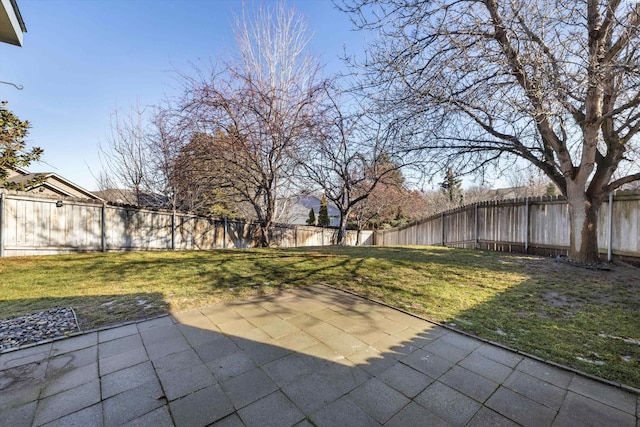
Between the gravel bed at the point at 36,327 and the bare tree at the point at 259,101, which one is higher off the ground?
the bare tree at the point at 259,101

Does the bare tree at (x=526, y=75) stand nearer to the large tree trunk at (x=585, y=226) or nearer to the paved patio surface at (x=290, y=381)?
the large tree trunk at (x=585, y=226)

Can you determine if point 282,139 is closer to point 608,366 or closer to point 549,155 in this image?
point 549,155

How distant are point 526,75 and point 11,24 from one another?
8361 mm

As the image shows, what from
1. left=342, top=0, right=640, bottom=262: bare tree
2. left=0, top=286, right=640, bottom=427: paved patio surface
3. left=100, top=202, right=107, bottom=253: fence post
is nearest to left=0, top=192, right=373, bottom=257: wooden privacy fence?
left=100, top=202, right=107, bottom=253: fence post

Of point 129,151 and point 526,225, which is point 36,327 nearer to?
point 526,225

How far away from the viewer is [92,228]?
24.8ft

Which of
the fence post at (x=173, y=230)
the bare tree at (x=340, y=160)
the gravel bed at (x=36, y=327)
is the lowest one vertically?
the gravel bed at (x=36, y=327)

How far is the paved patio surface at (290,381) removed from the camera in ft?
5.47

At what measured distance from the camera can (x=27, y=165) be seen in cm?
762

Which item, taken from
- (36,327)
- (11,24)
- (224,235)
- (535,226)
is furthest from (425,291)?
(224,235)

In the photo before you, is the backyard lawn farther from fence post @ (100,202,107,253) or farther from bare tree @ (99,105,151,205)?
bare tree @ (99,105,151,205)

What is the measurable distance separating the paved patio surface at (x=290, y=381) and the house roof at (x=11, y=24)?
5.04 meters

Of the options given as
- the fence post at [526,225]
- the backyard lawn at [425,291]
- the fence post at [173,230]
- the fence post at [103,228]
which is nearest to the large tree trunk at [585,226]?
the backyard lawn at [425,291]

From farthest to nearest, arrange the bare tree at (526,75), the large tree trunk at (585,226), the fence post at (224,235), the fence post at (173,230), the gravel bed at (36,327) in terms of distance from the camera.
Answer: the fence post at (224,235) < the fence post at (173,230) < the large tree trunk at (585,226) < the bare tree at (526,75) < the gravel bed at (36,327)
